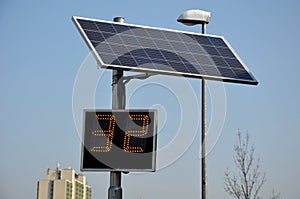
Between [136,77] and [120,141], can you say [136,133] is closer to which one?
[120,141]

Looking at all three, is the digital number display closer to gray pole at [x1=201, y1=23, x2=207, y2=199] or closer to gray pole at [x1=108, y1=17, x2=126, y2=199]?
gray pole at [x1=108, y1=17, x2=126, y2=199]

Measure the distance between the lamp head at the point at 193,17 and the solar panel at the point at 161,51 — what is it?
77.6 inches

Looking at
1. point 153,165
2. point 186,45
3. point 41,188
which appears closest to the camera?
point 153,165

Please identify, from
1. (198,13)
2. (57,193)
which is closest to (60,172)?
(57,193)

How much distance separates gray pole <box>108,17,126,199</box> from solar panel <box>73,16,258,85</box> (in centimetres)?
32

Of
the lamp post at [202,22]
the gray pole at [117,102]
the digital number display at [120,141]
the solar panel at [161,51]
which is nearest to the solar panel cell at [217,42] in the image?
the solar panel at [161,51]

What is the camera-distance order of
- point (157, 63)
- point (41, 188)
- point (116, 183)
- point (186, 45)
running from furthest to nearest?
1. point (41, 188)
2. point (186, 45)
3. point (157, 63)
4. point (116, 183)

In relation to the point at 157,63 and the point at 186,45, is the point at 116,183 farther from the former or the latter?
the point at 186,45

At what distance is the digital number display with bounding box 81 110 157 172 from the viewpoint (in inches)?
326

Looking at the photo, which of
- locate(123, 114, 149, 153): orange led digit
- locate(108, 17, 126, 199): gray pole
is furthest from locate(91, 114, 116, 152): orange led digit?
locate(108, 17, 126, 199): gray pole

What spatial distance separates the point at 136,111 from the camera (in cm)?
846

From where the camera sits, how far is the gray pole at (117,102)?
896 cm

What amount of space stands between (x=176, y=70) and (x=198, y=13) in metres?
3.97

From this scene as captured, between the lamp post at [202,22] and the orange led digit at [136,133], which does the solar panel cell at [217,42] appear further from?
the orange led digit at [136,133]
